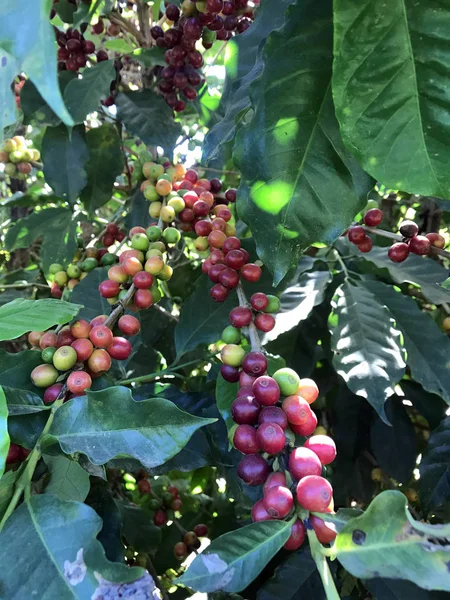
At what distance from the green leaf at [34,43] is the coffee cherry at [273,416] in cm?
37

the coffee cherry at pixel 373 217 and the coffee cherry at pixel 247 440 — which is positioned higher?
the coffee cherry at pixel 247 440

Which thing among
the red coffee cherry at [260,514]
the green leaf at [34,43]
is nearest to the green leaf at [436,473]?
the red coffee cherry at [260,514]

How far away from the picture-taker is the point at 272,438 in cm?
52

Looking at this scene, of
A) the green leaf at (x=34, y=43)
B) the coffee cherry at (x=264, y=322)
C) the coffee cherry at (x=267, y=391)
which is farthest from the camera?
the coffee cherry at (x=264, y=322)

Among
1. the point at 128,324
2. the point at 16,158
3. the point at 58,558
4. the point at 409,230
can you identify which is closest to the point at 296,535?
the point at 58,558

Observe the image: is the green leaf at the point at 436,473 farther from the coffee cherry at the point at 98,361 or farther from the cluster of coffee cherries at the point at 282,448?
the coffee cherry at the point at 98,361

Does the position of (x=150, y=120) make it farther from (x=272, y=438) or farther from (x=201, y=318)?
(x=272, y=438)

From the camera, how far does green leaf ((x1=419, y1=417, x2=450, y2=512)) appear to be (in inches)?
36.3

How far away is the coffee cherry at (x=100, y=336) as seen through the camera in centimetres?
74

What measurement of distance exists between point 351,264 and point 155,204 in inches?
25.2

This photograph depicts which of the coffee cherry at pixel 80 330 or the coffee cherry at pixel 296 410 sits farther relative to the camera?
the coffee cherry at pixel 80 330

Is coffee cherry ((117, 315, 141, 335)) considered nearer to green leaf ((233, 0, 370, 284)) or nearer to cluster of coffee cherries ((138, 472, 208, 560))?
green leaf ((233, 0, 370, 284))

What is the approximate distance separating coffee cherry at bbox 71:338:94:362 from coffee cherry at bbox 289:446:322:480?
1.20 feet

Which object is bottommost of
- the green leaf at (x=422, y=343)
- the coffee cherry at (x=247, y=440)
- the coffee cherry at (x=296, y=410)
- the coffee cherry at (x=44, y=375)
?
the green leaf at (x=422, y=343)
